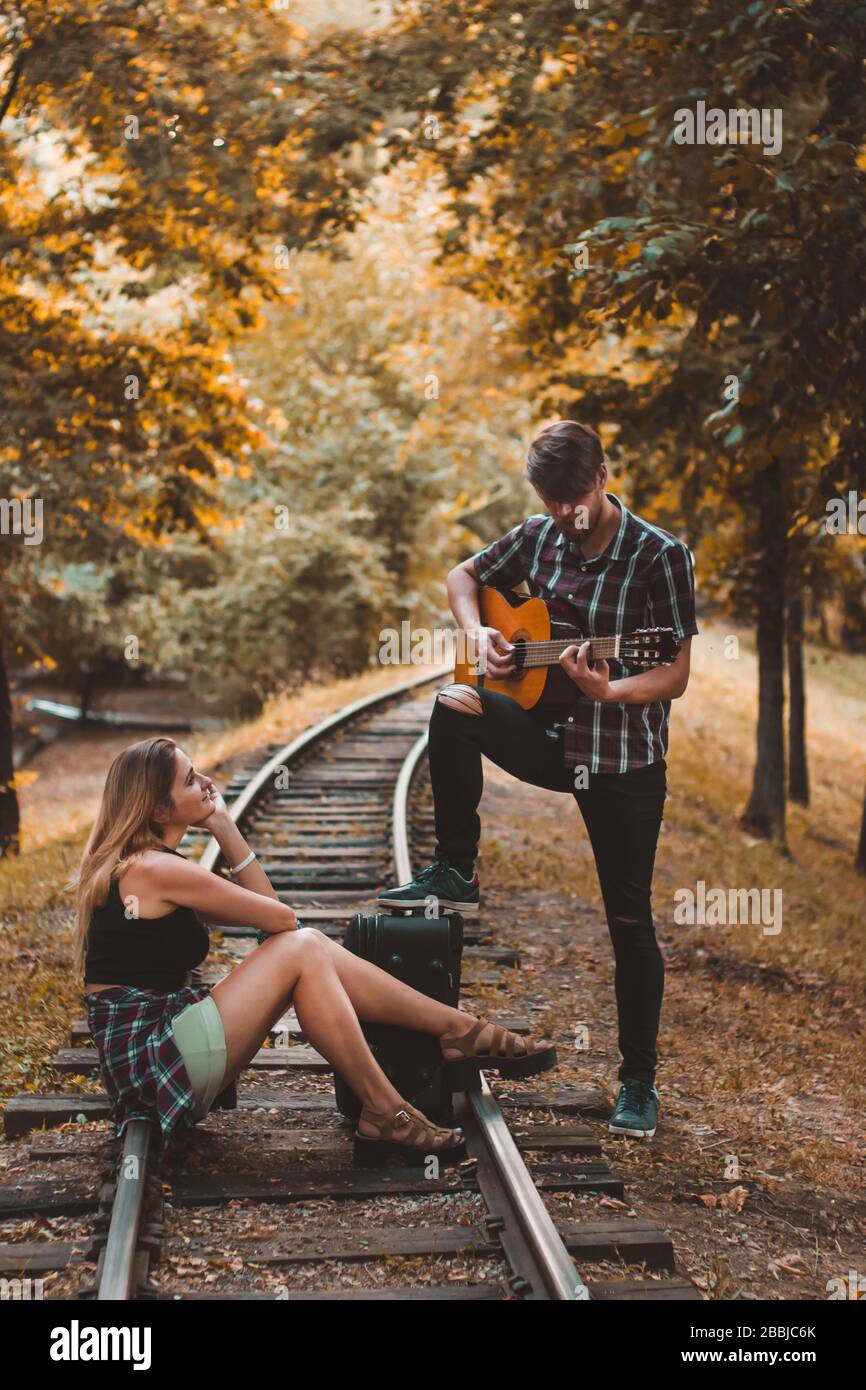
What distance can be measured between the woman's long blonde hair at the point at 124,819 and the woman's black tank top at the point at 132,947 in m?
0.04

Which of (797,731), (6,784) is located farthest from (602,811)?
(797,731)

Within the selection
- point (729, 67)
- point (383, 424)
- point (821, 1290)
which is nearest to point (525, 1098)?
point (821, 1290)

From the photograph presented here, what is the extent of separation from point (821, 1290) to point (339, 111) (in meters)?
8.31

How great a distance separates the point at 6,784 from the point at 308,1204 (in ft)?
24.6

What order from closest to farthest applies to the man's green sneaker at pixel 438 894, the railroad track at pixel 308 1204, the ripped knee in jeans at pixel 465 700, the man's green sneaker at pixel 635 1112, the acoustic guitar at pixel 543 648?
1. the railroad track at pixel 308 1204
2. the acoustic guitar at pixel 543 648
3. the ripped knee in jeans at pixel 465 700
4. the man's green sneaker at pixel 438 894
5. the man's green sneaker at pixel 635 1112

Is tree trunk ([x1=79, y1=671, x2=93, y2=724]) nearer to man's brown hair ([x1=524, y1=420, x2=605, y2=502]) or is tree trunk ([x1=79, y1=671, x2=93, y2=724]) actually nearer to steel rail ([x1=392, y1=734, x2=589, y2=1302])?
steel rail ([x1=392, y1=734, x2=589, y2=1302])

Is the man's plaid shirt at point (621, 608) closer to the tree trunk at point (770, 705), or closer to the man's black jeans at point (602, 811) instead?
the man's black jeans at point (602, 811)

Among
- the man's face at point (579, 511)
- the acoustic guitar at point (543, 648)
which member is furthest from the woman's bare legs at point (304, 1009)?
the man's face at point (579, 511)

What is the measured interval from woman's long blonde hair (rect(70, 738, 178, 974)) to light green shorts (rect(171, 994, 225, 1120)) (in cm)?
45

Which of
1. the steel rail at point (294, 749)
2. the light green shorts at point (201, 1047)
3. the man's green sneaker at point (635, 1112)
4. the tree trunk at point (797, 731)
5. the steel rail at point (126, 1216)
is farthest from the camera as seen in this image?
the tree trunk at point (797, 731)

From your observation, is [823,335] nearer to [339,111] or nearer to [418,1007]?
[418,1007]

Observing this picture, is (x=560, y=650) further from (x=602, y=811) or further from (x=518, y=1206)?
(x=518, y=1206)

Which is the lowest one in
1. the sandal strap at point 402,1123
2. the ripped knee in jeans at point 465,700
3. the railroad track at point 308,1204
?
the railroad track at point 308,1204

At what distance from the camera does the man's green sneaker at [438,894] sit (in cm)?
448
